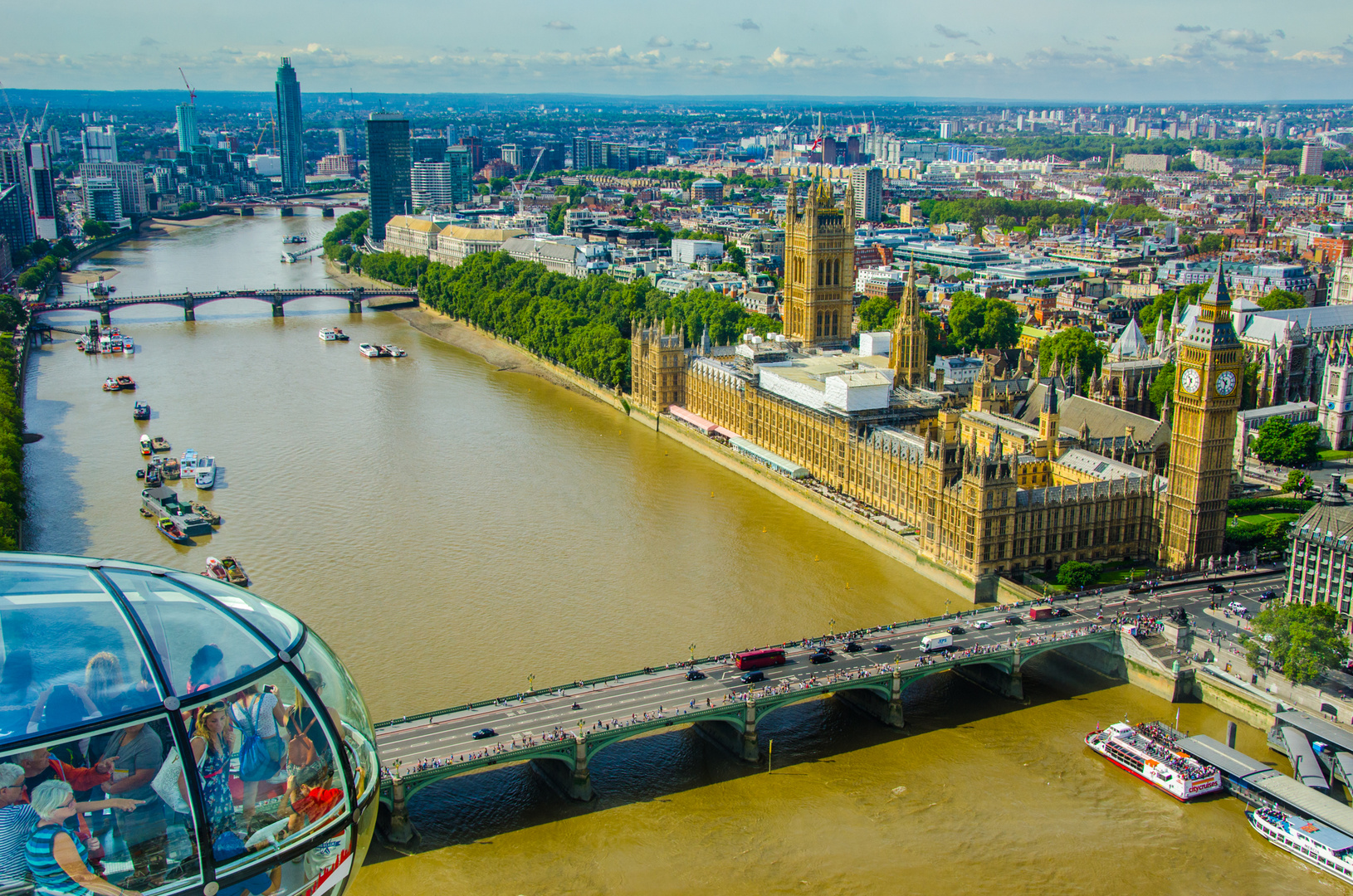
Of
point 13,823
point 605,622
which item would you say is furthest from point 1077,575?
point 13,823

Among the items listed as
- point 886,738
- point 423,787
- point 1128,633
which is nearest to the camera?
point 423,787

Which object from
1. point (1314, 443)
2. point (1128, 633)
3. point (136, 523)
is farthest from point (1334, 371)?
point (136, 523)

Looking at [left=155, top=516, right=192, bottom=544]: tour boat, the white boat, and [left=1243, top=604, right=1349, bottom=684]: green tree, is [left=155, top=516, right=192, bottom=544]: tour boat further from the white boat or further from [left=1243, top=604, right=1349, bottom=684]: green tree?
[left=1243, top=604, right=1349, bottom=684]: green tree

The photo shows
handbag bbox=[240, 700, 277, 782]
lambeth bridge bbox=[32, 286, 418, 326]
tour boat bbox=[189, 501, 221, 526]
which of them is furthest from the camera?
lambeth bridge bbox=[32, 286, 418, 326]

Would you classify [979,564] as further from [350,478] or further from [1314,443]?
[350,478]

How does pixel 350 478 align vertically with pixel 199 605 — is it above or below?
below

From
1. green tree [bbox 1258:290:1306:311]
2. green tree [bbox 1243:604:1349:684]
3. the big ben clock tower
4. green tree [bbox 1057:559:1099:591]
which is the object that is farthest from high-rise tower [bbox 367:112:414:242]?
green tree [bbox 1243:604:1349:684]

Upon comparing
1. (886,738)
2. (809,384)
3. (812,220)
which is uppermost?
(812,220)

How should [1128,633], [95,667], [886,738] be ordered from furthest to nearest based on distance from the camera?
[1128,633], [886,738], [95,667]
